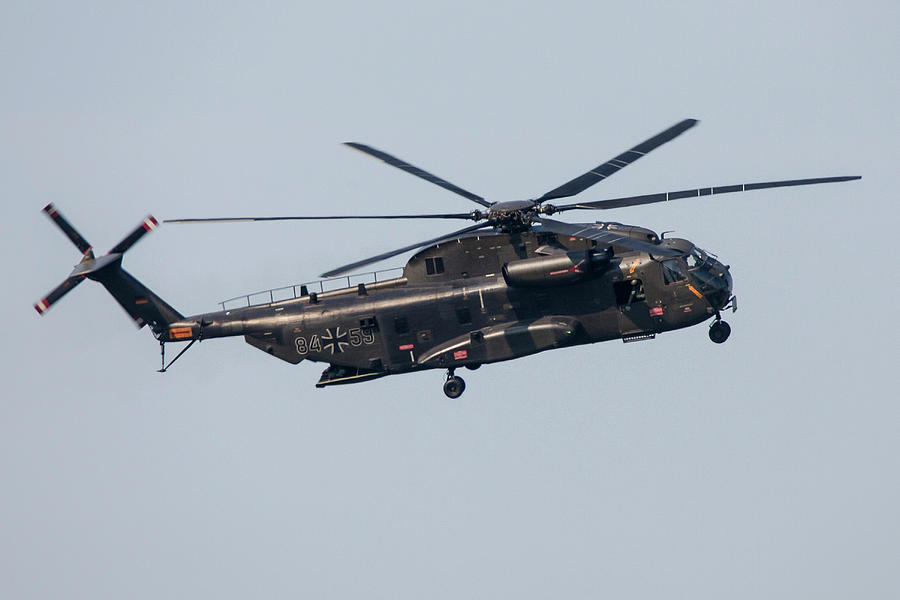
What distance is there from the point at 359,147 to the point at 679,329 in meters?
12.5

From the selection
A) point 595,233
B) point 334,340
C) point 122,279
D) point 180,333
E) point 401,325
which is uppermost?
point 595,233

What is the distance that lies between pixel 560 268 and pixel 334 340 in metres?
8.39

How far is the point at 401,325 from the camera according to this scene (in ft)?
143

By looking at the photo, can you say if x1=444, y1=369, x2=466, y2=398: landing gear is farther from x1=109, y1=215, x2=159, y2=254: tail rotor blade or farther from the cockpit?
x1=109, y1=215, x2=159, y2=254: tail rotor blade

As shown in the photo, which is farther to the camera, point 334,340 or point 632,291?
point 334,340

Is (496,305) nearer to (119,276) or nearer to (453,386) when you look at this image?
(453,386)

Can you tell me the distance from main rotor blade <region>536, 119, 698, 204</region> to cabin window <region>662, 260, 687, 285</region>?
3.60m

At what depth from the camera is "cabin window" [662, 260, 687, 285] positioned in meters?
42.3

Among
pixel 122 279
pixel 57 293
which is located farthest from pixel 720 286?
pixel 57 293

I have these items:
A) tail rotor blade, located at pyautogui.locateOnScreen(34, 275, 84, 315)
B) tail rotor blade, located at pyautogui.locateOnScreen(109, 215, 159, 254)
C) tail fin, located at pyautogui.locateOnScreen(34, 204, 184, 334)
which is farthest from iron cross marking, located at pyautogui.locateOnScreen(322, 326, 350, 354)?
tail rotor blade, located at pyautogui.locateOnScreen(34, 275, 84, 315)

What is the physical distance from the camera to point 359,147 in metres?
44.3

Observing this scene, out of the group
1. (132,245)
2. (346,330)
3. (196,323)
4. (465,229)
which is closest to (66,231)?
(132,245)

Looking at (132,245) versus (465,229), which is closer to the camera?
(465,229)

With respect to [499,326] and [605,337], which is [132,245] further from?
[605,337]
